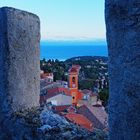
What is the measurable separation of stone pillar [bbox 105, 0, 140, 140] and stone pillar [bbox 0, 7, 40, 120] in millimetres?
1889

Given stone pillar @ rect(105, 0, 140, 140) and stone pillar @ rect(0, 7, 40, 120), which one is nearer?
stone pillar @ rect(105, 0, 140, 140)

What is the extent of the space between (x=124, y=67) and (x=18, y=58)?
2.09 metres

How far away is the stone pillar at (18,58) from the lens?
15.8ft

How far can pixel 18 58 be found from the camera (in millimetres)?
4883

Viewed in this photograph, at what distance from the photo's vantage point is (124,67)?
9.99ft

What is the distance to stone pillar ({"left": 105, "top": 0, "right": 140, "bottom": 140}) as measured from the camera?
297 centimetres

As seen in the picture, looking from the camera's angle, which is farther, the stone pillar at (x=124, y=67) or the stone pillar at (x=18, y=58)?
the stone pillar at (x=18, y=58)

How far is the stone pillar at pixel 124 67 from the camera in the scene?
297 centimetres

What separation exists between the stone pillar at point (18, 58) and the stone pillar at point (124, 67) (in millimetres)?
1889

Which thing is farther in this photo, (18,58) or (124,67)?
(18,58)

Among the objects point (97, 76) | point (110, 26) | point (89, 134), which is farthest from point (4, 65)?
point (97, 76)

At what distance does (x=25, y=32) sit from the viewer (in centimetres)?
498

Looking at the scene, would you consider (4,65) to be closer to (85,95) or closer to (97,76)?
(85,95)

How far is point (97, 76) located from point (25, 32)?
131 feet
